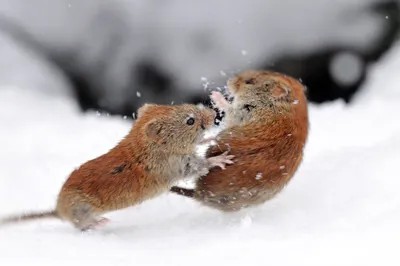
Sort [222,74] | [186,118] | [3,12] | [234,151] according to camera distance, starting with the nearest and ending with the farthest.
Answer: [234,151] < [186,118] < [222,74] < [3,12]

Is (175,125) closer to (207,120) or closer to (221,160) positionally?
(207,120)

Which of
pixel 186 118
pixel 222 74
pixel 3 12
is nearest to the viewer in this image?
pixel 186 118

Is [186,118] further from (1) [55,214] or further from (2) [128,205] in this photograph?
(1) [55,214]

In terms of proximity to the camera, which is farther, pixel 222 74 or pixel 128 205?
pixel 222 74

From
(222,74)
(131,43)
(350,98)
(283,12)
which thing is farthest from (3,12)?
(350,98)

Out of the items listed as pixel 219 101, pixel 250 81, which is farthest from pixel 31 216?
pixel 250 81

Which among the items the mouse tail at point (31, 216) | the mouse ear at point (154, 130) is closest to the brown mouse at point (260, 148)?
the mouse ear at point (154, 130)
